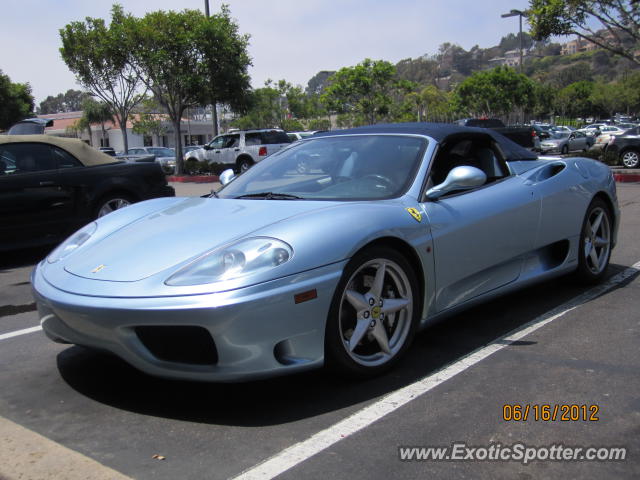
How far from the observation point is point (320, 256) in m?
2.98

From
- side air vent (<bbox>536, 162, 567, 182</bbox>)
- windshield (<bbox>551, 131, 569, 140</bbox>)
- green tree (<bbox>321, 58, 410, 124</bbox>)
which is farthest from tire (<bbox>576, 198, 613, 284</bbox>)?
green tree (<bbox>321, 58, 410, 124</bbox>)

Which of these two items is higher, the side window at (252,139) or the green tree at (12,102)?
the green tree at (12,102)

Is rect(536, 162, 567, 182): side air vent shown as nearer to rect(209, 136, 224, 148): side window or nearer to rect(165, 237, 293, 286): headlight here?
rect(165, 237, 293, 286): headlight

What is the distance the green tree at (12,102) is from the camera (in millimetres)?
38372

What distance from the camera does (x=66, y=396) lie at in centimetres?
320

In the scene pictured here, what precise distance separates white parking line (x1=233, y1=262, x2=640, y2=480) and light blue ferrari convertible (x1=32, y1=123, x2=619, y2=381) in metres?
0.24

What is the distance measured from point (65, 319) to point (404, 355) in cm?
178

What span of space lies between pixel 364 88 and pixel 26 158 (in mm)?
36301

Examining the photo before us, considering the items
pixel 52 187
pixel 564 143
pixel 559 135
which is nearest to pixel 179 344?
pixel 52 187

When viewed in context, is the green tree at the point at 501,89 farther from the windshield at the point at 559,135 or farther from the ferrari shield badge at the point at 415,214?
the ferrari shield badge at the point at 415,214

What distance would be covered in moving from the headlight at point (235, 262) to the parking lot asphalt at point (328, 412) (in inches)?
24.9

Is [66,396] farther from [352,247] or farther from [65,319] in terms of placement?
[352,247]

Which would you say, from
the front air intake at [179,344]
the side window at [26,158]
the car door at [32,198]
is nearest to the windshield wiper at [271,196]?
the front air intake at [179,344]

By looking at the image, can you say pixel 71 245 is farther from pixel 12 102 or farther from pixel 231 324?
pixel 12 102
